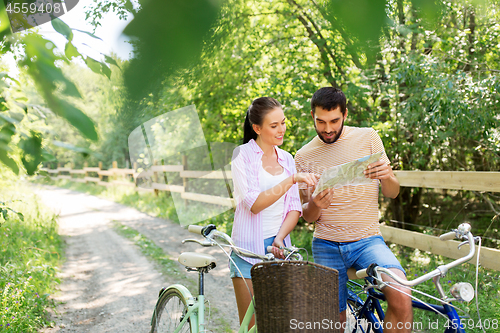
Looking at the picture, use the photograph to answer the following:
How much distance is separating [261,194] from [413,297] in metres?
0.83

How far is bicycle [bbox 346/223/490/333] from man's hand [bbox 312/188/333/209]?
1.42 ft

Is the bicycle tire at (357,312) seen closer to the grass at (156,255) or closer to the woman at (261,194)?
the woman at (261,194)

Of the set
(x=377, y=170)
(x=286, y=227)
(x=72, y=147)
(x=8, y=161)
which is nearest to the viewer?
(x=72, y=147)

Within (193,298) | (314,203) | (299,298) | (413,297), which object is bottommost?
(193,298)

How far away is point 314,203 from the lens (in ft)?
6.85

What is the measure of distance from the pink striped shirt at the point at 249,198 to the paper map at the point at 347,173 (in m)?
0.35

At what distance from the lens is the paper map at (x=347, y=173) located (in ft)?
5.47

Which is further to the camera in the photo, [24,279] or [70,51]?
[24,279]

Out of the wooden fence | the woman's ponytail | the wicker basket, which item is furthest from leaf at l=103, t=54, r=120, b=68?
the wooden fence

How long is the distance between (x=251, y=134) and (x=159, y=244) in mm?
4635

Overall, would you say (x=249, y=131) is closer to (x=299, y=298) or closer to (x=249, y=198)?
(x=249, y=198)

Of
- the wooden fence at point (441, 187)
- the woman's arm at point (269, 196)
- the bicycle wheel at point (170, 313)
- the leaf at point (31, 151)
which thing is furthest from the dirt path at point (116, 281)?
the leaf at point (31, 151)

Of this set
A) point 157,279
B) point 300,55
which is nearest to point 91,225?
point 157,279

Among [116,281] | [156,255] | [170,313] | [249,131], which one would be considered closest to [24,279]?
[116,281]
